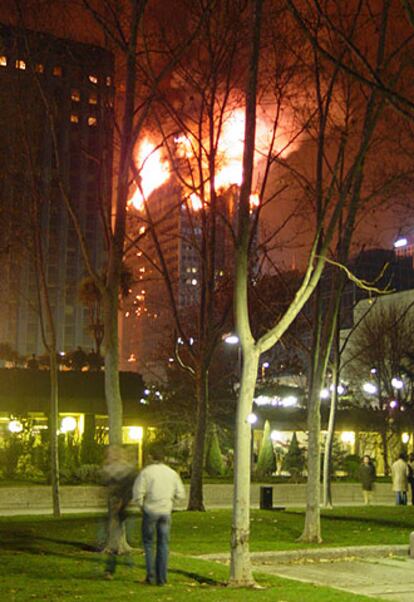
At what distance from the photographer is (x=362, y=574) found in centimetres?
1475

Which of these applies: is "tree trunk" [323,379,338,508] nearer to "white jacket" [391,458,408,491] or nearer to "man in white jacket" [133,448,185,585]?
"white jacket" [391,458,408,491]

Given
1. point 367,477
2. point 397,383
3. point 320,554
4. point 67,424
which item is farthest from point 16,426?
point 320,554

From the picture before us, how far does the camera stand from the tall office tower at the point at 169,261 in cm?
2316

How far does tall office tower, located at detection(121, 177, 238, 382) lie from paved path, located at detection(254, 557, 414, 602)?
6263 millimetres

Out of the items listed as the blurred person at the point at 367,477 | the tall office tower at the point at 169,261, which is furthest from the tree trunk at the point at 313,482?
the blurred person at the point at 367,477

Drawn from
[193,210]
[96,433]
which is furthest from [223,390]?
[193,210]

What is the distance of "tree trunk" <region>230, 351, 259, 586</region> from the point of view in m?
12.2

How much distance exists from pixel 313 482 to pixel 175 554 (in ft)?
12.6

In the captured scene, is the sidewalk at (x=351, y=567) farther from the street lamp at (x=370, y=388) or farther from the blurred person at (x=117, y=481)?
the street lamp at (x=370, y=388)

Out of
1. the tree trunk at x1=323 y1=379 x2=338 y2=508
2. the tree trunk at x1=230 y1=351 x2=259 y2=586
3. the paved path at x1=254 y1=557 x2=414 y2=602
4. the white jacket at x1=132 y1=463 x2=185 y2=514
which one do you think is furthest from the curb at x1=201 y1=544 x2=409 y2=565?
the tree trunk at x1=323 y1=379 x2=338 y2=508

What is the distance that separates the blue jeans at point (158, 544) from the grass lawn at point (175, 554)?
0.64 feet

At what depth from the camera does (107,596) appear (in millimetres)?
10938

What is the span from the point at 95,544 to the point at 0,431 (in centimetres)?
2184

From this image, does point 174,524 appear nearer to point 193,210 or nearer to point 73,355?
point 193,210
